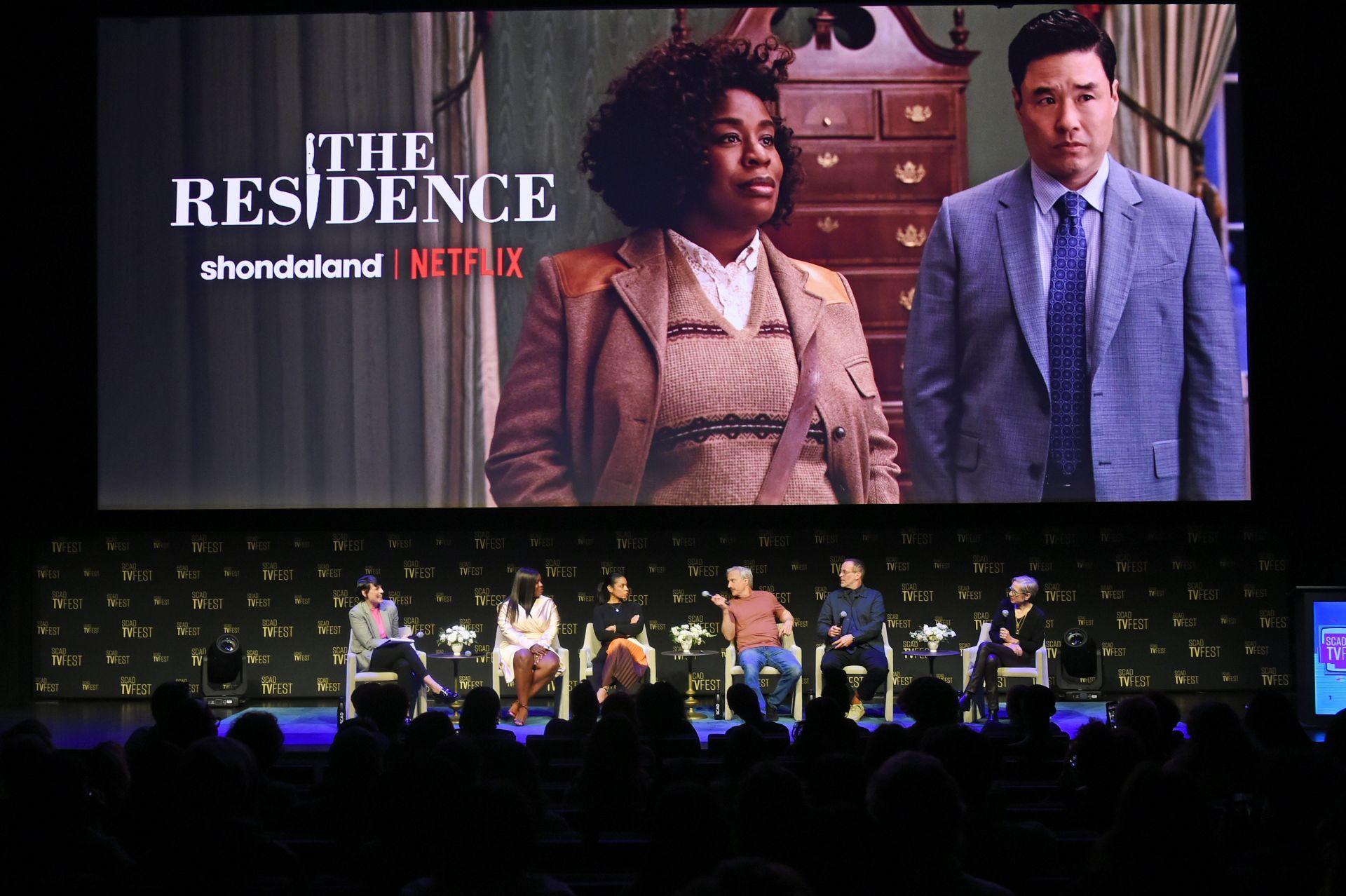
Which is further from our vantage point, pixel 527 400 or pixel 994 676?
pixel 527 400

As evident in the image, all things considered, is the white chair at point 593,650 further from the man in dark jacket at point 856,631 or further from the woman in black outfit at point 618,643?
the man in dark jacket at point 856,631

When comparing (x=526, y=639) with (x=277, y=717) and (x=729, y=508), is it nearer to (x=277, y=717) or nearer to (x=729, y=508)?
(x=729, y=508)

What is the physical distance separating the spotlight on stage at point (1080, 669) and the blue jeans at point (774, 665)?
1.67 m

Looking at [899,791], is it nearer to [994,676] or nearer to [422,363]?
[994,676]

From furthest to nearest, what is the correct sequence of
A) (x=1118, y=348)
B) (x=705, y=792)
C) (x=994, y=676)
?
(x=1118, y=348) < (x=994, y=676) < (x=705, y=792)

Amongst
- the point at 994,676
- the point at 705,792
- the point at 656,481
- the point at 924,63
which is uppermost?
the point at 924,63

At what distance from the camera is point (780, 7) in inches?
338

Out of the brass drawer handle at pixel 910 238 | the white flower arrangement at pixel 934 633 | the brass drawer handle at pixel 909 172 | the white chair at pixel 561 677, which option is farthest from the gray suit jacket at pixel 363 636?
the brass drawer handle at pixel 909 172

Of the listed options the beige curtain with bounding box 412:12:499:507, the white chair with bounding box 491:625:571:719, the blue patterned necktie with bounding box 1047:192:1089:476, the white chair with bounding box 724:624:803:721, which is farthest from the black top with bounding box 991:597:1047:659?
the beige curtain with bounding box 412:12:499:507

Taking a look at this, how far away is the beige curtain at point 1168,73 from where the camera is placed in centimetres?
851

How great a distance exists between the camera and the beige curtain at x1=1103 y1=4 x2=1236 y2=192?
27.9 feet

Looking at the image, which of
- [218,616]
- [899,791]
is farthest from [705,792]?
[218,616]

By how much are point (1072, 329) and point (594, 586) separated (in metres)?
3.68

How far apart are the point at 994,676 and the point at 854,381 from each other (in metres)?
2.04
